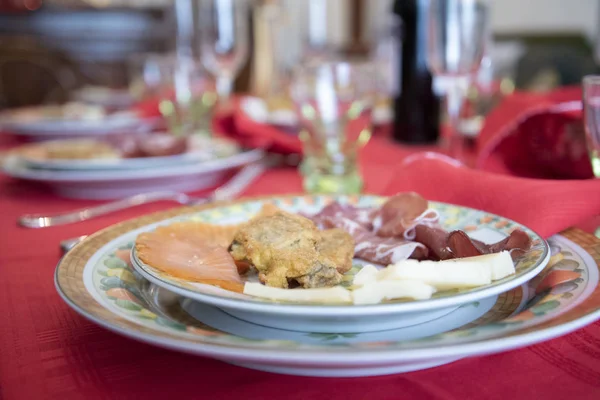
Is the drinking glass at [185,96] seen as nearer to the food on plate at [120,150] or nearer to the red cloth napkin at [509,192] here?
the food on plate at [120,150]

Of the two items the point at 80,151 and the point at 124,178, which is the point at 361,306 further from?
the point at 80,151

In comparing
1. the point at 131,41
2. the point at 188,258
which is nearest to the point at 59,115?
the point at 188,258

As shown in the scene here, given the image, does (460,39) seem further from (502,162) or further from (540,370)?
(540,370)

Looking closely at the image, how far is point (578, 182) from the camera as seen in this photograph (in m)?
0.64

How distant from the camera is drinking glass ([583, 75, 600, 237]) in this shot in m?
0.65

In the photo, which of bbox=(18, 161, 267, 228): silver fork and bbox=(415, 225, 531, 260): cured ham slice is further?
bbox=(18, 161, 267, 228): silver fork

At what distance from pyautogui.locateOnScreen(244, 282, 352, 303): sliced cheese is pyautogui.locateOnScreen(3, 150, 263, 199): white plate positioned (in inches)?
21.7

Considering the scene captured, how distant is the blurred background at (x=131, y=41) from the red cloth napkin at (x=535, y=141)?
2199 mm

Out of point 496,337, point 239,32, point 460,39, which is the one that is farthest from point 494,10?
point 496,337

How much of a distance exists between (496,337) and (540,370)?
77 mm

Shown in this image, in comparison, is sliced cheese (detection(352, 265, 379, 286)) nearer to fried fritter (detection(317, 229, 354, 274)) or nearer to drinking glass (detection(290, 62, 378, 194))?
fried fritter (detection(317, 229, 354, 274))

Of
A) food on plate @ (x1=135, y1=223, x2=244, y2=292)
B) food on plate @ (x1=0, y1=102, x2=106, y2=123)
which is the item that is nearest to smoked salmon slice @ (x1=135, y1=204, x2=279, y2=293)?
food on plate @ (x1=135, y1=223, x2=244, y2=292)

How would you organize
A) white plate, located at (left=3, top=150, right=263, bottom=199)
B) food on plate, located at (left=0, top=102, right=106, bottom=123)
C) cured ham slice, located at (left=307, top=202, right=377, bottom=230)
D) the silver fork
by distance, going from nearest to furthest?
cured ham slice, located at (left=307, top=202, right=377, bottom=230)
the silver fork
white plate, located at (left=3, top=150, right=263, bottom=199)
food on plate, located at (left=0, top=102, right=106, bottom=123)

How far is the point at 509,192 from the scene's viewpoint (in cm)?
65
